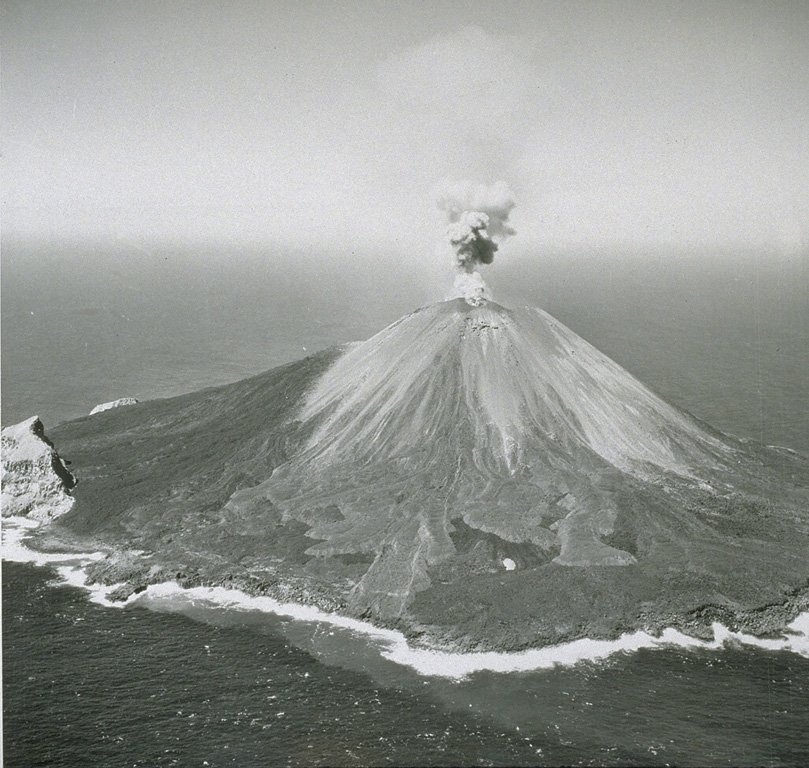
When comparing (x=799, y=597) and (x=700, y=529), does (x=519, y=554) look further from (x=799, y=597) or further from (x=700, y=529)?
(x=799, y=597)

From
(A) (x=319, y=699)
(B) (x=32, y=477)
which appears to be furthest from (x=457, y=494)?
(B) (x=32, y=477)

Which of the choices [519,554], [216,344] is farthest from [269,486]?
[216,344]

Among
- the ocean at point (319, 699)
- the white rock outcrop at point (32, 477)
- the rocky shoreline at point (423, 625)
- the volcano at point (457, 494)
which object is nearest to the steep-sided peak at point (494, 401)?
the volcano at point (457, 494)

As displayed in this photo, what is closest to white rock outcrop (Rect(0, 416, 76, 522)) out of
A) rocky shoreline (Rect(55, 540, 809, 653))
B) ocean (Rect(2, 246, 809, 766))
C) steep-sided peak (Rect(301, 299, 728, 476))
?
ocean (Rect(2, 246, 809, 766))

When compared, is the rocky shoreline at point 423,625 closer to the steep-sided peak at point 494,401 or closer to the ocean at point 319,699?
the ocean at point 319,699

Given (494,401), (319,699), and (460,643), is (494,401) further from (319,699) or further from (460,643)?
(319,699)

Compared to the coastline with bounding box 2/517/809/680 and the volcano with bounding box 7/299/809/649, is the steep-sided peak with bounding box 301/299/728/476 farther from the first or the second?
the coastline with bounding box 2/517/809/680
